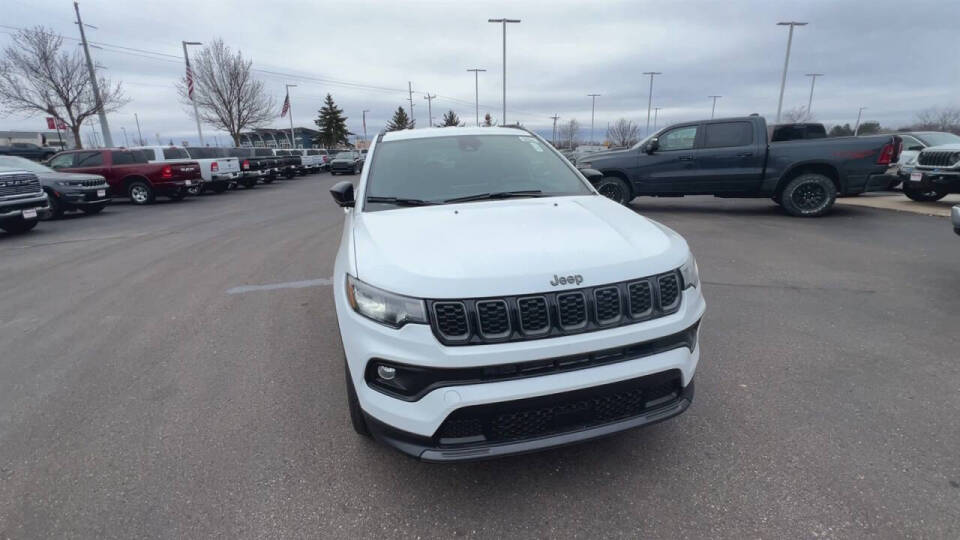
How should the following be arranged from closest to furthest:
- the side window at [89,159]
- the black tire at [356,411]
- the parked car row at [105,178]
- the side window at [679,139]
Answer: the black tire at [356,411]
the parked car row at [105,178]
the side window at [679,139]
the side window at [89,159]

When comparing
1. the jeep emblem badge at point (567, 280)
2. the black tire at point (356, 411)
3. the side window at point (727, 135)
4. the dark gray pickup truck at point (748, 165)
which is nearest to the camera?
the jeep emblem badge at point (567, 280)

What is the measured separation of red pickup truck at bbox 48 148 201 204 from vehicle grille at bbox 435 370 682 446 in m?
16.7

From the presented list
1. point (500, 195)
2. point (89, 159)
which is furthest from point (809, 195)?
point (89, 159)

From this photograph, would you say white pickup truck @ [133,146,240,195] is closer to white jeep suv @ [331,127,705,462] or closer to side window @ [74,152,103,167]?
side window @ [74,152,103,167]

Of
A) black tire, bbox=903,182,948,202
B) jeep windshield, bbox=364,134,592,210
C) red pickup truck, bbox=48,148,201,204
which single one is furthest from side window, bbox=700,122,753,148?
red pickup truck, bbox=48,148,201,204

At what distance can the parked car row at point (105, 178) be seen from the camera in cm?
978

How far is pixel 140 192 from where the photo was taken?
15.3 metres

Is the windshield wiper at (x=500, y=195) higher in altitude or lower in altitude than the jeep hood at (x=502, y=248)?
higher

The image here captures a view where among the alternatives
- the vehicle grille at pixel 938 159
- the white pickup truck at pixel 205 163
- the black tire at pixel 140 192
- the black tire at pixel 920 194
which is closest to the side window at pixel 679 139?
the vehicle grille at pixel 938 159

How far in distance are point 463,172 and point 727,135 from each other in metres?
8.40

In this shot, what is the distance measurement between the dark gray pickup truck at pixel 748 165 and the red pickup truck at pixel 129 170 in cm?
1319

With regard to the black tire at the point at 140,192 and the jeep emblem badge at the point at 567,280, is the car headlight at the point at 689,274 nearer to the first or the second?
the jeep emblem badge at the point at 567,280

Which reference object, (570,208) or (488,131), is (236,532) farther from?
(488,131)

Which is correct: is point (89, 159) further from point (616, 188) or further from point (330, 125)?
point (330, 125)
